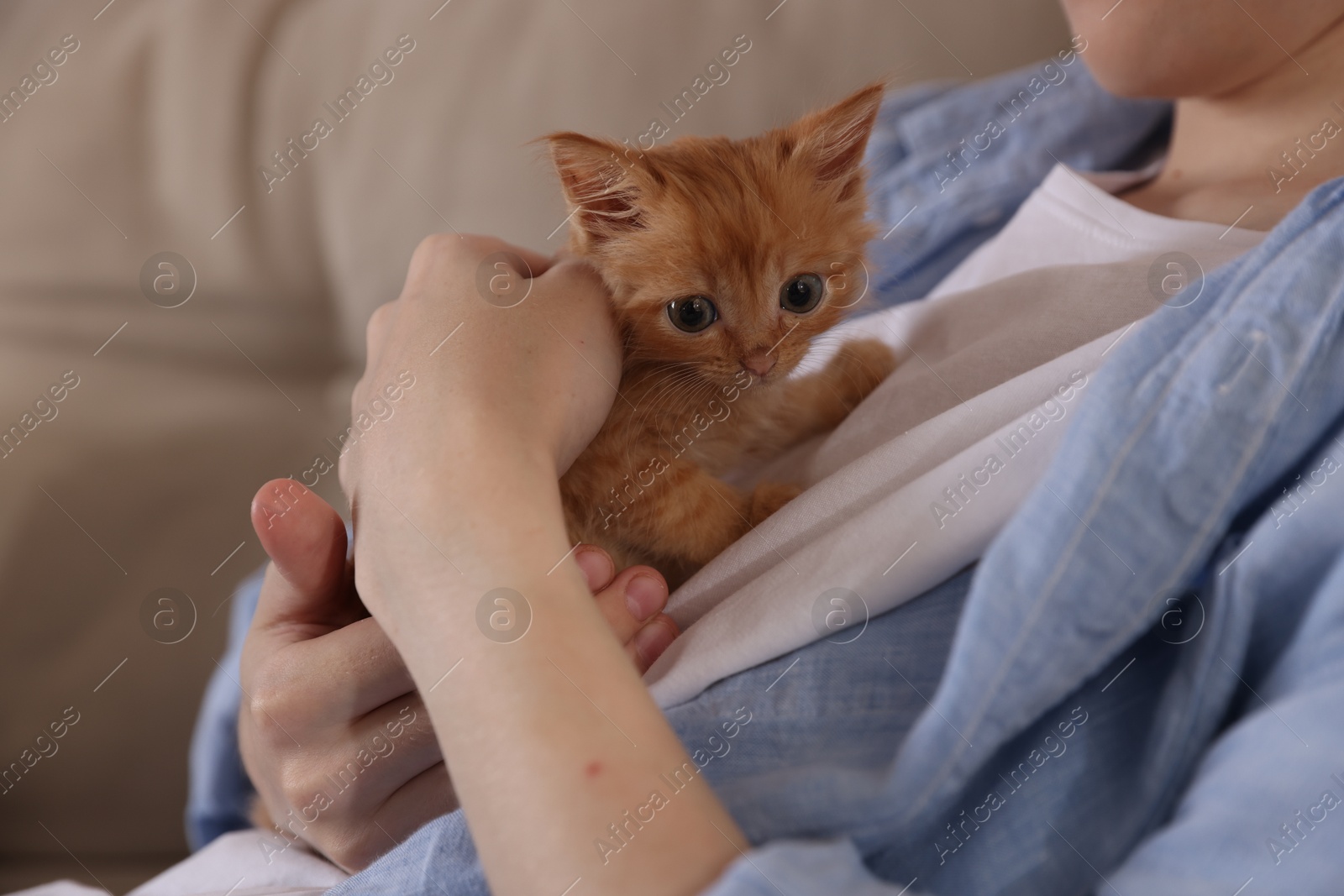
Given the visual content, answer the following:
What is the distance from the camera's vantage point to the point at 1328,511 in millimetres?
607

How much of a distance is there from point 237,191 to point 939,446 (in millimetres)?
1805

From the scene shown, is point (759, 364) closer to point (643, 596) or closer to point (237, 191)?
point (643, 596)

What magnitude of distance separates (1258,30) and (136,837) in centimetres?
238

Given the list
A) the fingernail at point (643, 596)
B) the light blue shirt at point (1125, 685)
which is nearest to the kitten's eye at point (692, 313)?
the fingernail at point (643, 596)

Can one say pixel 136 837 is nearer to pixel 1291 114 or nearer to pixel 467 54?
pixel 467 54

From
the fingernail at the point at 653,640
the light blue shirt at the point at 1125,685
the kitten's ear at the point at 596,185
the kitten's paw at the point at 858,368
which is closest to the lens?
the light blue shirt at the point at 1125,685

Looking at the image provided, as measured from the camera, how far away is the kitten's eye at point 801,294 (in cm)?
109

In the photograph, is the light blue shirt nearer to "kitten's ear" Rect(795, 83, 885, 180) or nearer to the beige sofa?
"kitten's ear" Rect(795, 83, 885, 180)

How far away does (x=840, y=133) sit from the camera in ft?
3.59

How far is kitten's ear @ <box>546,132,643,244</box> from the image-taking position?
3.25 ft

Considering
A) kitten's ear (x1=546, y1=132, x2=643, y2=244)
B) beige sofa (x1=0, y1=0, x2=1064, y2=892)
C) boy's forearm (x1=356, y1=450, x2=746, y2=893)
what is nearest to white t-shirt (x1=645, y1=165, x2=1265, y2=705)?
boy's forearm (x1=356, y1=450, x2=746, y2=893)

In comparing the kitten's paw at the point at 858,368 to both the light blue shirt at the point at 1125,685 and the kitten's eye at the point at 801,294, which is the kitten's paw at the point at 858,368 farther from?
the light blue shirt at the point at 1125,685

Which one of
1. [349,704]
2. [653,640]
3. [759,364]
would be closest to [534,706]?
[653,640]

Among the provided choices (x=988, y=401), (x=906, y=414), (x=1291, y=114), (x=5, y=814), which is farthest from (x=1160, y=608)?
(x=5, y=814)
